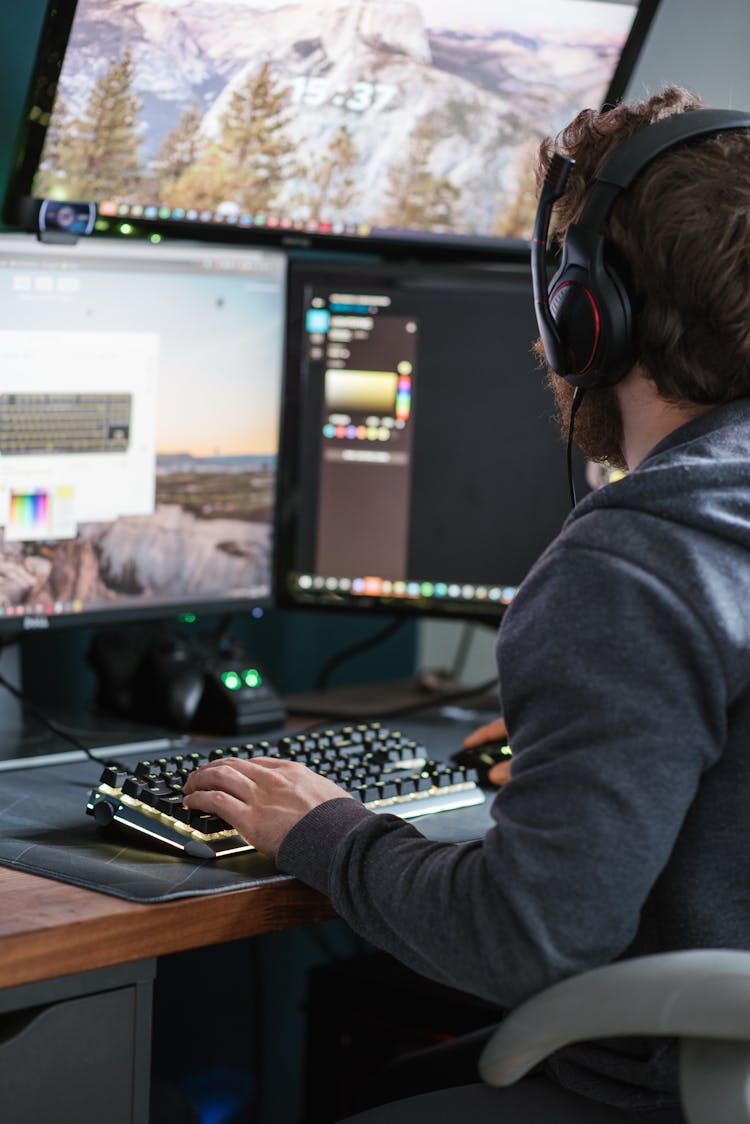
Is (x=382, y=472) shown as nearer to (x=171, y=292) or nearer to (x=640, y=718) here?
(x=171, y=292)

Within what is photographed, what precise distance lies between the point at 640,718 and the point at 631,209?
35 cm

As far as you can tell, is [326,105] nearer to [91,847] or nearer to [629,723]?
[91,847]

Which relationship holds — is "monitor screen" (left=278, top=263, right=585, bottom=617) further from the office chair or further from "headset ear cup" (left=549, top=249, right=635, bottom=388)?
the office chair

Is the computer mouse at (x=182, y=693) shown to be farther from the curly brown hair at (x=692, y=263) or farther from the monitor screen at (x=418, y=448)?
the curly brown hair at (x=692, y=263)

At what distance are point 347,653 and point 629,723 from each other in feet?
3.46

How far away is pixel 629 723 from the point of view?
2.75 ft

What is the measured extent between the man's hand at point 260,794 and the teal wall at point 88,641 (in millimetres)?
425

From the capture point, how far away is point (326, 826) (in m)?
1.05

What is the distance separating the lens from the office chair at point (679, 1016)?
0.85 metres

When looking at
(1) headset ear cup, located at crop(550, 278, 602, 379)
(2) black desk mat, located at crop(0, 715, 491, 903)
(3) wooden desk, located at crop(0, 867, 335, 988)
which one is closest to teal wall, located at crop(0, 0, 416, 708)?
(2) black desk mat, located at crop(0, 715, 491, 903)

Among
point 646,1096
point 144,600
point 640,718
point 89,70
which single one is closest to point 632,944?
point 646,1096

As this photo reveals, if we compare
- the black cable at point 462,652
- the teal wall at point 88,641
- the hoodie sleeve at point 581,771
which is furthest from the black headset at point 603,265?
the black cable at point 462,652

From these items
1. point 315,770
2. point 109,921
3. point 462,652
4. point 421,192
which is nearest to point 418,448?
point 421,192

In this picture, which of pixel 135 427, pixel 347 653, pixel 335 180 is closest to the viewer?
pixel 135 427
